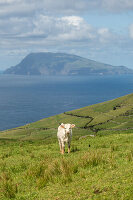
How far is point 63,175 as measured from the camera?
11695mm

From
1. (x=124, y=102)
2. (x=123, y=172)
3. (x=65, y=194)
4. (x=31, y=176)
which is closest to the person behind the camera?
(x=65, y=194)

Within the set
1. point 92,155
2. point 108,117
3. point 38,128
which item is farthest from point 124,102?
point 92,155

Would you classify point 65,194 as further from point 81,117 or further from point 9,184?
point 81,117

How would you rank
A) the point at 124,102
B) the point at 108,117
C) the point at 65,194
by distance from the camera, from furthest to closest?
1. the point at 124,102
2. the point at 108,117
3. the point at 65,194

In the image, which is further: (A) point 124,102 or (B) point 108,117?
(A) point 124,102

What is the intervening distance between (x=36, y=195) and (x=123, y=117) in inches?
4520

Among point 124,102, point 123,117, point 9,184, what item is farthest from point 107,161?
point 124,102

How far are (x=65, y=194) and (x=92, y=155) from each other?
4.40 metres

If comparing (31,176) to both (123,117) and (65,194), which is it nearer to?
(65,194)

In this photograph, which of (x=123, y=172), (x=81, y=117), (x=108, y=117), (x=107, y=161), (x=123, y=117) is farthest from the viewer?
(x=81, y=117)

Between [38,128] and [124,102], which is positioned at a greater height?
[124,102]

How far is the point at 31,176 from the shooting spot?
12.7m

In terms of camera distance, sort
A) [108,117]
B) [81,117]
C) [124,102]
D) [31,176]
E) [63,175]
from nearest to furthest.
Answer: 1. [63,175]
2. [31,176]
3. [108,117]
4. [81,117]
5. [124,102]

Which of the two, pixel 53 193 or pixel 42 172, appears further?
pixel 42 172
